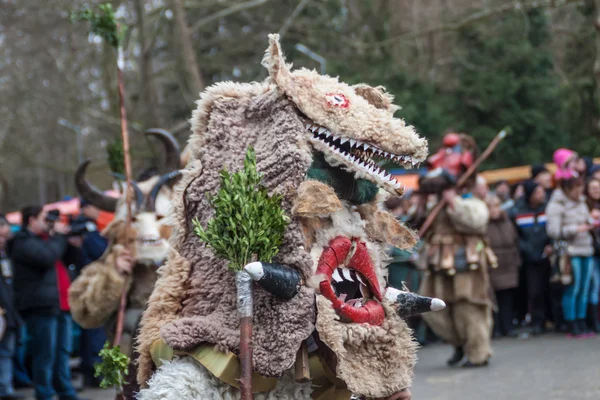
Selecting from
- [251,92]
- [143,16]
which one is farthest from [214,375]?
[143,16]

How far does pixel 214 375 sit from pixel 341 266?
73cm

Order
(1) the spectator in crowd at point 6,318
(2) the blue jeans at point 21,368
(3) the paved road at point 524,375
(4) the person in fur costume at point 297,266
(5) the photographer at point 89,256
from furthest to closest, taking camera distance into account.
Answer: (2) the blue jeans at point 21,368
(5) the photographer at point 89,256
(1) the spectator in crowd at point 6,318
(3) the paved road at point 524,375
(4) the person in fur costume at point 297,266

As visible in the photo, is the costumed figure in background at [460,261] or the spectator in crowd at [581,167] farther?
the spectator in crowd at [581,167]

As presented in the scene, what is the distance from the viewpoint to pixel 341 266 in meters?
3.93

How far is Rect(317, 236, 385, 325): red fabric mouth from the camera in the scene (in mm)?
3814

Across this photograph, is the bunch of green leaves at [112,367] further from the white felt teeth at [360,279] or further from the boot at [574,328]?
the boot at [574,328]

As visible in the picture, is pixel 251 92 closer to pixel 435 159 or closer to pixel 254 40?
pixel 435 159

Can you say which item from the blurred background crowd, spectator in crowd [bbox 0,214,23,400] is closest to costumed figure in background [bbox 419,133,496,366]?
the blurred background crowd

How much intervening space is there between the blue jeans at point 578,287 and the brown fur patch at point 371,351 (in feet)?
24.8

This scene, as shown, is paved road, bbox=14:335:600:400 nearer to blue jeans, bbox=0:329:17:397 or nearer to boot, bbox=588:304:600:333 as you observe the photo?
boot, bbox=588:304:600:333

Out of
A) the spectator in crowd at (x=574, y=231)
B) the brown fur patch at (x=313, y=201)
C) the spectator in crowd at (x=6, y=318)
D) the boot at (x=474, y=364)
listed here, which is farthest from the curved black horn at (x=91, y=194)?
the spectator in crowd at (x=574, y=231)

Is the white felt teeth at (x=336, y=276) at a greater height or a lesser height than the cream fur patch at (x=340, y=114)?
lesser

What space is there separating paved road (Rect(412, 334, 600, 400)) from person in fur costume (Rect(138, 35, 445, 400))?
418cm

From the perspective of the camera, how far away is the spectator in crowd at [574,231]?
1087cm
